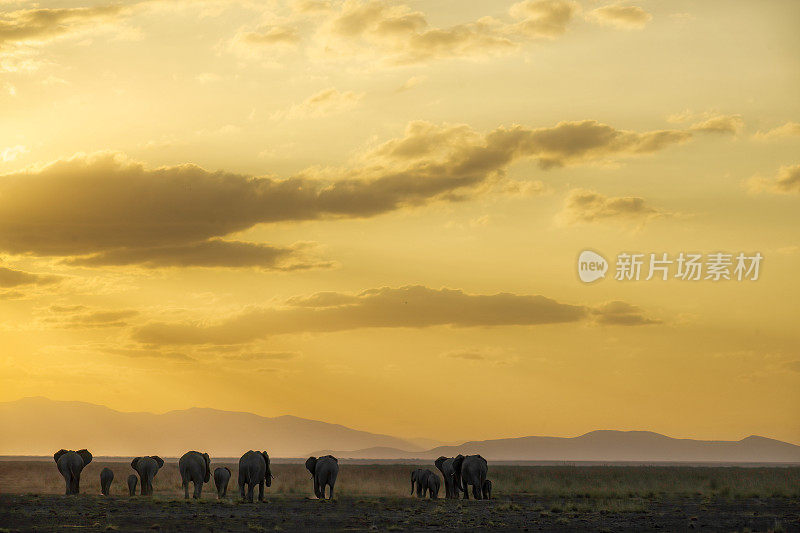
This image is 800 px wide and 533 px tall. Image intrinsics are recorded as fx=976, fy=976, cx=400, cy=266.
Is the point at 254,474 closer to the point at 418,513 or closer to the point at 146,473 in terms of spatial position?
the point at 146,473

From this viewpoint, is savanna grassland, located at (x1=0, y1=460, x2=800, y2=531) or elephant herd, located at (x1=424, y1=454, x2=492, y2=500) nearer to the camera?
savanna grassland, located at (x1=0, y1=460, x2=800, y2=531)

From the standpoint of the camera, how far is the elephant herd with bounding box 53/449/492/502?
5797cm

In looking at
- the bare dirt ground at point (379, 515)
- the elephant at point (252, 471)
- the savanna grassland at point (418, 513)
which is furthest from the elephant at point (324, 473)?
the elephant at point (252, 471)

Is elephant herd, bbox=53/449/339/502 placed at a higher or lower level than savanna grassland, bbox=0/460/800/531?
higher

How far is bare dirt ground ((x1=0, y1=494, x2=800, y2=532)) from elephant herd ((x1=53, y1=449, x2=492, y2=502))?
2.10 meters

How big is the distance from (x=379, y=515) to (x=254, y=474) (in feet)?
43.6

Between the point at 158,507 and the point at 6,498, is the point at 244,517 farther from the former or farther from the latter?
the point at 6,498

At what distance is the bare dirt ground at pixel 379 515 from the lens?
39.6 m

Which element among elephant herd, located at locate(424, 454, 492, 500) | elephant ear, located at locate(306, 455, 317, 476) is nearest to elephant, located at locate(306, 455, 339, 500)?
elephant ear, located at locate(306, 455, 317, 476)

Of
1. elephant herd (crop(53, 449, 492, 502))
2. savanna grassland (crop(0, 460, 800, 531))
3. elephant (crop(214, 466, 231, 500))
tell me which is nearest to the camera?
savanna grassland (crop(0, 460, 800, 531))

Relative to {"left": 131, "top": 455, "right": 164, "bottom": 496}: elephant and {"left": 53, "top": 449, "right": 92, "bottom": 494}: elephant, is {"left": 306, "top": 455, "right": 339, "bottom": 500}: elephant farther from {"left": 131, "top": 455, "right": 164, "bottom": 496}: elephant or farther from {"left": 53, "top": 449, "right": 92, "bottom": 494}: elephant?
{"left": 53, "top": 449, "right": 92, "bottom": 494}: elephant

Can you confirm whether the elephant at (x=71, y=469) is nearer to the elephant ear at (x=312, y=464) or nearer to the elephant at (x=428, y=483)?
the elephant ear at (x=312, y=464)

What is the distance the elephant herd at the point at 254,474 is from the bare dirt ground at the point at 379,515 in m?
2.10

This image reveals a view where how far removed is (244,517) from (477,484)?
21.9 metres
